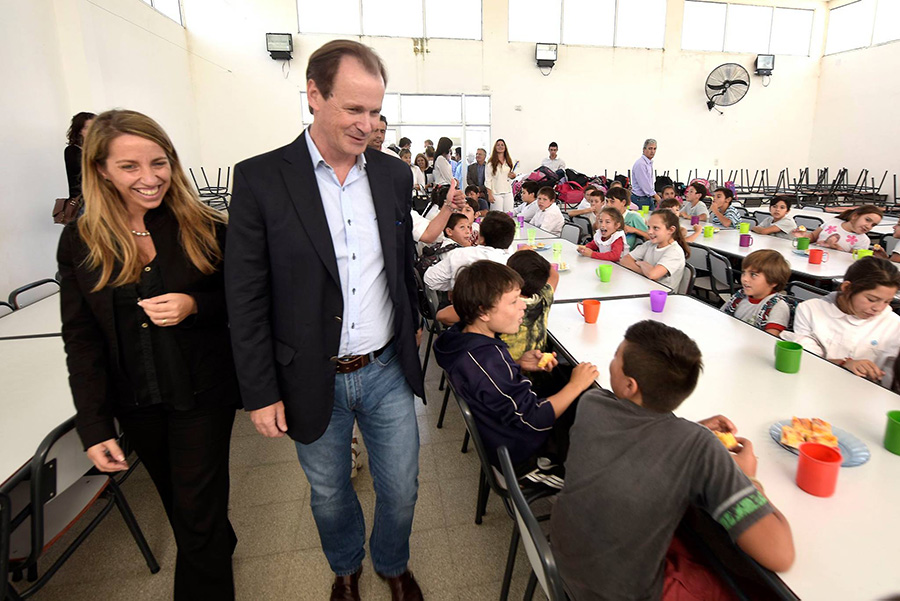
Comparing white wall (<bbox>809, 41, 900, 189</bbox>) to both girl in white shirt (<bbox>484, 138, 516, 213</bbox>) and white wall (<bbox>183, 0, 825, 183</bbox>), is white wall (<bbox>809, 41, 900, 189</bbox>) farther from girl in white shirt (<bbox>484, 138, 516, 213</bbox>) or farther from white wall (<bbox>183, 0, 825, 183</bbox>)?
girl in white shirt (<bbox>484, 138, 516, 213</bbox>)

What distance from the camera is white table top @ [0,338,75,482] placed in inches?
55.9

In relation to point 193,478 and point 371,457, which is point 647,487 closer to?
point 371,457

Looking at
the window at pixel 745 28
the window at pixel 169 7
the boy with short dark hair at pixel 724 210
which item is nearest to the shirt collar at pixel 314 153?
the boy with short dark hair at pixel 724 210

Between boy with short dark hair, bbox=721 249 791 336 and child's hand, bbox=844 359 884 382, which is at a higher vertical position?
boy with short dark hair, bbox=721 249 791 336

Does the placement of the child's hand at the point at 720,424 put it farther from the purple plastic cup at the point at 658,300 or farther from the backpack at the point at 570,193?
the backpack at the point at 570,193

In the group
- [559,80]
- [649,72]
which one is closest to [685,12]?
[649,72]

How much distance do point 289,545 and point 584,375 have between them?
54.6 inches

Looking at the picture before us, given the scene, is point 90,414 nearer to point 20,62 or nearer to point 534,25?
point 20,62

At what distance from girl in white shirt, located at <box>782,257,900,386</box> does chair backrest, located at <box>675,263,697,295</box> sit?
42.0 inches

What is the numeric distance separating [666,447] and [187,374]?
123cm

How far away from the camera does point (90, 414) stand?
126 centimetres

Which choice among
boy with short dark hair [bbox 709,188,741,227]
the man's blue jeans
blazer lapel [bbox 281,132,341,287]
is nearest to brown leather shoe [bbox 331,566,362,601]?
the man's blue jeans

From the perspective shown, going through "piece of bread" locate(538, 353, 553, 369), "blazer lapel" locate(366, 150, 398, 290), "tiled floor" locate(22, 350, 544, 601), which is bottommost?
"tiled floor" locate(22, 350, 544, 601)

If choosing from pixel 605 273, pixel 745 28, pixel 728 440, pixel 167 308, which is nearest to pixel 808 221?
pixel 605 273
